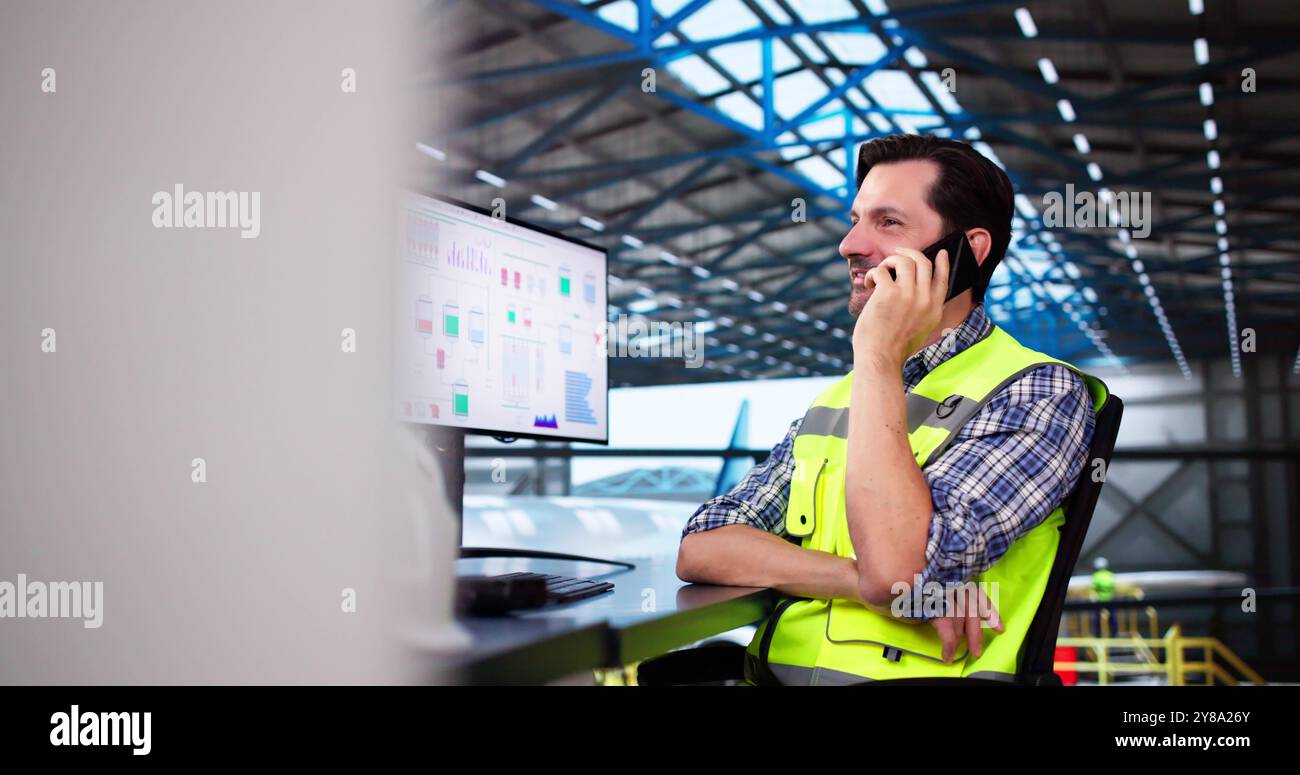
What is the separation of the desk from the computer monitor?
260 mm

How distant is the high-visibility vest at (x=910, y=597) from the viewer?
4.35 ft

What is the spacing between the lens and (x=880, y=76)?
9.45m

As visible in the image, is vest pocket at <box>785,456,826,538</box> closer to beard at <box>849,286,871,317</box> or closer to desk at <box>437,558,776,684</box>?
desk at <box>437,558,776,684</box>

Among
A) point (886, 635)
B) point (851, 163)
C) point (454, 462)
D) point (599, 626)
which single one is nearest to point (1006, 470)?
point (886, 635)

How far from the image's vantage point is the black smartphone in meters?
1.55

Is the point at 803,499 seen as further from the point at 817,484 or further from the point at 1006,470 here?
the point at 1006,470

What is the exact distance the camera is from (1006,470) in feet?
4.27

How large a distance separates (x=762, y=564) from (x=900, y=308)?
1.37ft

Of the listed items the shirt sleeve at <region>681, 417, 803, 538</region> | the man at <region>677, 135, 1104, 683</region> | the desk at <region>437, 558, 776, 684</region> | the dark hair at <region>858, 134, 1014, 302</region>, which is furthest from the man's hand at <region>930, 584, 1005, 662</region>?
the dark hair at <region>858, 134, 1014, 302</region>

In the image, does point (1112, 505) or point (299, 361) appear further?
point (1112, 505)

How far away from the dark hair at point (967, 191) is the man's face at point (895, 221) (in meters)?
0.01
